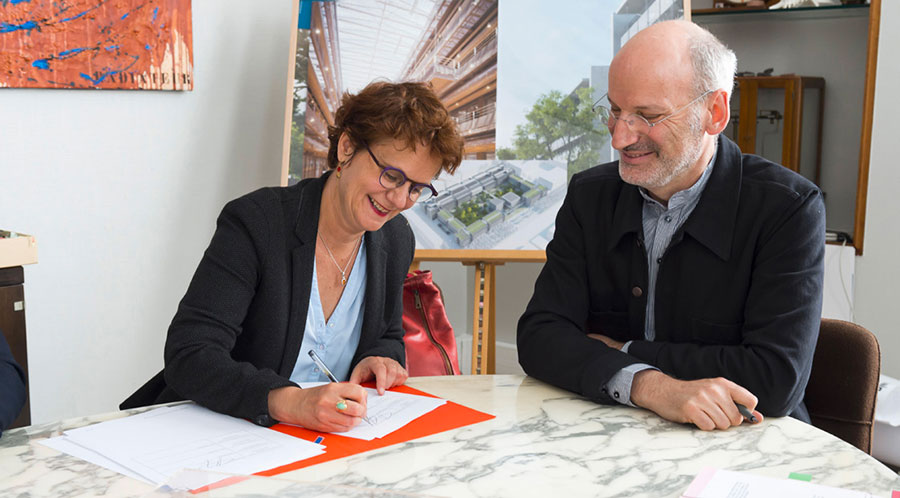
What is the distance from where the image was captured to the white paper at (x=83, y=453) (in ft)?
3.82

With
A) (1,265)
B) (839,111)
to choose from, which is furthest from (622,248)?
(839,111)

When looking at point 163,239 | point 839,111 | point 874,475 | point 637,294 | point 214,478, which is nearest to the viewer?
point 214,478

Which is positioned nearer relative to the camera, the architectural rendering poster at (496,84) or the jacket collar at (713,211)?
the jacket collar at (713,211)

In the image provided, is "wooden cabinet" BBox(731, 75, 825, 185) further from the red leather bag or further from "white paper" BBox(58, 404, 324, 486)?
"white paper" BBox(58, 404, 324, 486)

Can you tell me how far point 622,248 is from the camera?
5.88 feet

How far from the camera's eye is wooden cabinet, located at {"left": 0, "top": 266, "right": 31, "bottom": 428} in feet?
7.47

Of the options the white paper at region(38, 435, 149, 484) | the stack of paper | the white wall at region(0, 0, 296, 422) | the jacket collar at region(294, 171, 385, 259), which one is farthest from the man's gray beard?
the white wall at region(0, 0, 296, 422)

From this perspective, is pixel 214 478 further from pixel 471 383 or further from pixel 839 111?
pixel 839 111

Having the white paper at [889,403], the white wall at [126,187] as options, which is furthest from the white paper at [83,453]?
the white paper at [889,403]

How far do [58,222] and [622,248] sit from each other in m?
1.87

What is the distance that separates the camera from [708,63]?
5.53 feet

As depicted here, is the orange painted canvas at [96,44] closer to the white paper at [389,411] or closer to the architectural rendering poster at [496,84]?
the architectural rendering poster at [496,84]

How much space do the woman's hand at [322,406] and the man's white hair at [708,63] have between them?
882 mm

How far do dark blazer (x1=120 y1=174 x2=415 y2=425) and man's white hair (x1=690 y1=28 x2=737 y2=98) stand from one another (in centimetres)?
70
